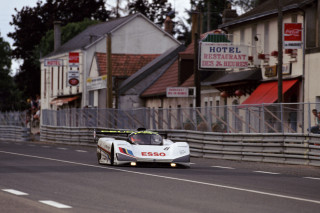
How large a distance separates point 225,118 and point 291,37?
675 centimetres

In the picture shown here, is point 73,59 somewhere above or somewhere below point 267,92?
above

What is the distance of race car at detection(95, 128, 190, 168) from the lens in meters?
22.0

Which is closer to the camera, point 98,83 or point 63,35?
point 98,83

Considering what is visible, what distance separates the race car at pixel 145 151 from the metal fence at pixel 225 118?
4.68m

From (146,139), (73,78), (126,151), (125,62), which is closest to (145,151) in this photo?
(126,151)

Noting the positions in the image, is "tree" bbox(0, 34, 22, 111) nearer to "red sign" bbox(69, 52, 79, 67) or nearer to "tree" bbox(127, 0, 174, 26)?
"tree" bbox(127, 0, 174, 26)

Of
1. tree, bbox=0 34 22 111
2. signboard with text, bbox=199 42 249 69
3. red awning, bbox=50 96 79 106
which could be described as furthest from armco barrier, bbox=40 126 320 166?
tree, bbox=0 34 22 111

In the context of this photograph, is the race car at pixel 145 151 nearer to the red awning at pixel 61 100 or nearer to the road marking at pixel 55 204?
the road marking at pixel 55 204

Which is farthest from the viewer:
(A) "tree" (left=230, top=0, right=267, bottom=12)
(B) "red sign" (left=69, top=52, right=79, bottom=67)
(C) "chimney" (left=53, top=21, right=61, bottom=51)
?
(C) "chimney" (left=53, top=21, right=61, bottom=51)

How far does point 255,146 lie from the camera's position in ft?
91.1

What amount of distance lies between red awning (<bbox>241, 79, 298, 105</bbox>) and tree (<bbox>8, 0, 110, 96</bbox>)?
51.1m

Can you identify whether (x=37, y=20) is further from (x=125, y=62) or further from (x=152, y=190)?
(x=152, y=190)

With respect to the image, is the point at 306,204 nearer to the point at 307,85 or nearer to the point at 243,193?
the point at 243,193

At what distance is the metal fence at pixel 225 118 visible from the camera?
1028 inches
